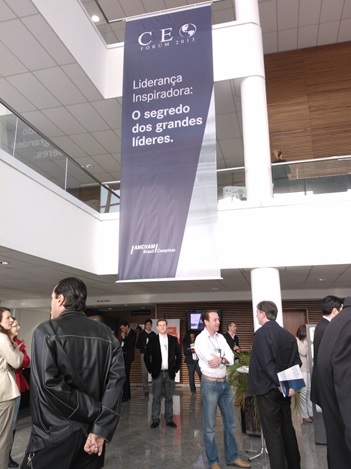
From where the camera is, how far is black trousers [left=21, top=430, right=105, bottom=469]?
6.16ft

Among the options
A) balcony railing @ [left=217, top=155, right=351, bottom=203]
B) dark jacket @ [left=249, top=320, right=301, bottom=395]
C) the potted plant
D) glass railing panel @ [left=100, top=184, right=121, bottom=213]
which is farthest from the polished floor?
glass railing panel @ [left=100, top=184, right=121, bottom=213]

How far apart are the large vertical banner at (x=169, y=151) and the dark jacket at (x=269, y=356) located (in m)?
2.10

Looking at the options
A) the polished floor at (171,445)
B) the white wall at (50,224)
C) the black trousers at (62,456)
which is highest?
the white wall at (50,224)

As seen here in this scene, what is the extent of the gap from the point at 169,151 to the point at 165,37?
2.53 metres

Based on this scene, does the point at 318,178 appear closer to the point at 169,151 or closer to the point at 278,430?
the point at 169,151

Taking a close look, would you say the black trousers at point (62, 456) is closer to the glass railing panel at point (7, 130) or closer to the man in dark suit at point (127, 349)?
the glass railing panel at point (7, 130)

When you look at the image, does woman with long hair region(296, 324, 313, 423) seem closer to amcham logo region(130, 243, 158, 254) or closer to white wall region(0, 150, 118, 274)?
amcham logo region(130, 243, 158, 254)

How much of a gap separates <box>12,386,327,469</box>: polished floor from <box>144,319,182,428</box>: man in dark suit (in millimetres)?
263

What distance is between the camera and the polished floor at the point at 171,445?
420cm

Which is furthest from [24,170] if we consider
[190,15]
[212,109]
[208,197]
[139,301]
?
[139,301]

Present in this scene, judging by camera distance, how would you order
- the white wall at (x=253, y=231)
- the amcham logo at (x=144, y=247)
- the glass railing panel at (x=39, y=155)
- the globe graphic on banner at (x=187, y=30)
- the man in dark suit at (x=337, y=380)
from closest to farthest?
the man in dark suit at (x=337, y=380)
the glass railing panel at (x=39, y=155)
the white wall at (x=253, y=231)
the amcham logo at (x=144, y=247)
the globe graphic on banner at (x=187, y=30)

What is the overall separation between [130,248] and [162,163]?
155 centimetres

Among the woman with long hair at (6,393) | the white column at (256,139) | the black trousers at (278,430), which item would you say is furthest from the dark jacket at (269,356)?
the white column at (256,139)

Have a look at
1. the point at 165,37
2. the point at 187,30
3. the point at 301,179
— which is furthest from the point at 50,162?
the point at 301,179
